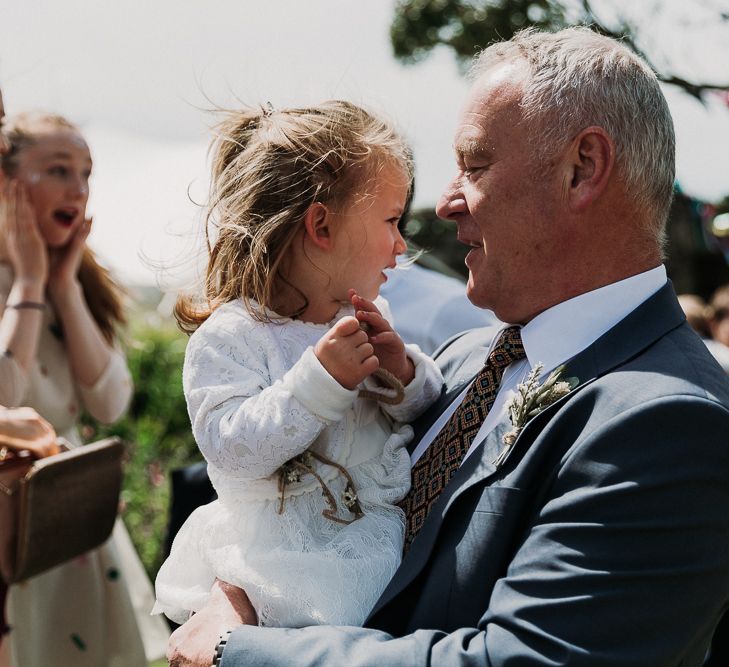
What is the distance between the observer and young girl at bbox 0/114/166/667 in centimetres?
398

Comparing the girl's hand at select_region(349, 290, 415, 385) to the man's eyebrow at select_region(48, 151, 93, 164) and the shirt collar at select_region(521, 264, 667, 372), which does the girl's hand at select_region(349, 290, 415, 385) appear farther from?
the man's eyebrow at select_region(48, 151, 93, 164)

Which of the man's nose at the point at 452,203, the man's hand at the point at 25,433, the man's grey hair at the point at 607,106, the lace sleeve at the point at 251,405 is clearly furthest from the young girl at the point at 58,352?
the man's grey hair at the point at 607,106

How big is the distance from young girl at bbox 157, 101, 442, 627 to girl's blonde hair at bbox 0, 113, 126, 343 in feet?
6.49

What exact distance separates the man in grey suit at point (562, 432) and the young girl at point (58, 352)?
1983 mm

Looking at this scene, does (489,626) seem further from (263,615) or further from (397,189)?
(397,189)

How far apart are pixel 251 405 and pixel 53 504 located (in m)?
1.30

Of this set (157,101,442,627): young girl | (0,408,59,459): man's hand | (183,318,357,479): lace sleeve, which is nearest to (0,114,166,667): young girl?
(0,408,59,459): man's hand

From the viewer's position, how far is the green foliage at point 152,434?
773cm

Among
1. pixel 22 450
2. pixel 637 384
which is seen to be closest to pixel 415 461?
pixel 637 384

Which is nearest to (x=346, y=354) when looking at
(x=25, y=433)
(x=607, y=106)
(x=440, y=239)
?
(x=607, y=106)

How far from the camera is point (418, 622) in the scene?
2.11 metres

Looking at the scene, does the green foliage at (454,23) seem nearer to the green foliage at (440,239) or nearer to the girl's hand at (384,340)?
the green foliage at (440,239)

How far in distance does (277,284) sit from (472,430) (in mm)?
669

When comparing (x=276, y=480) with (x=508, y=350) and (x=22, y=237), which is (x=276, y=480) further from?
(x=22, y=237)
